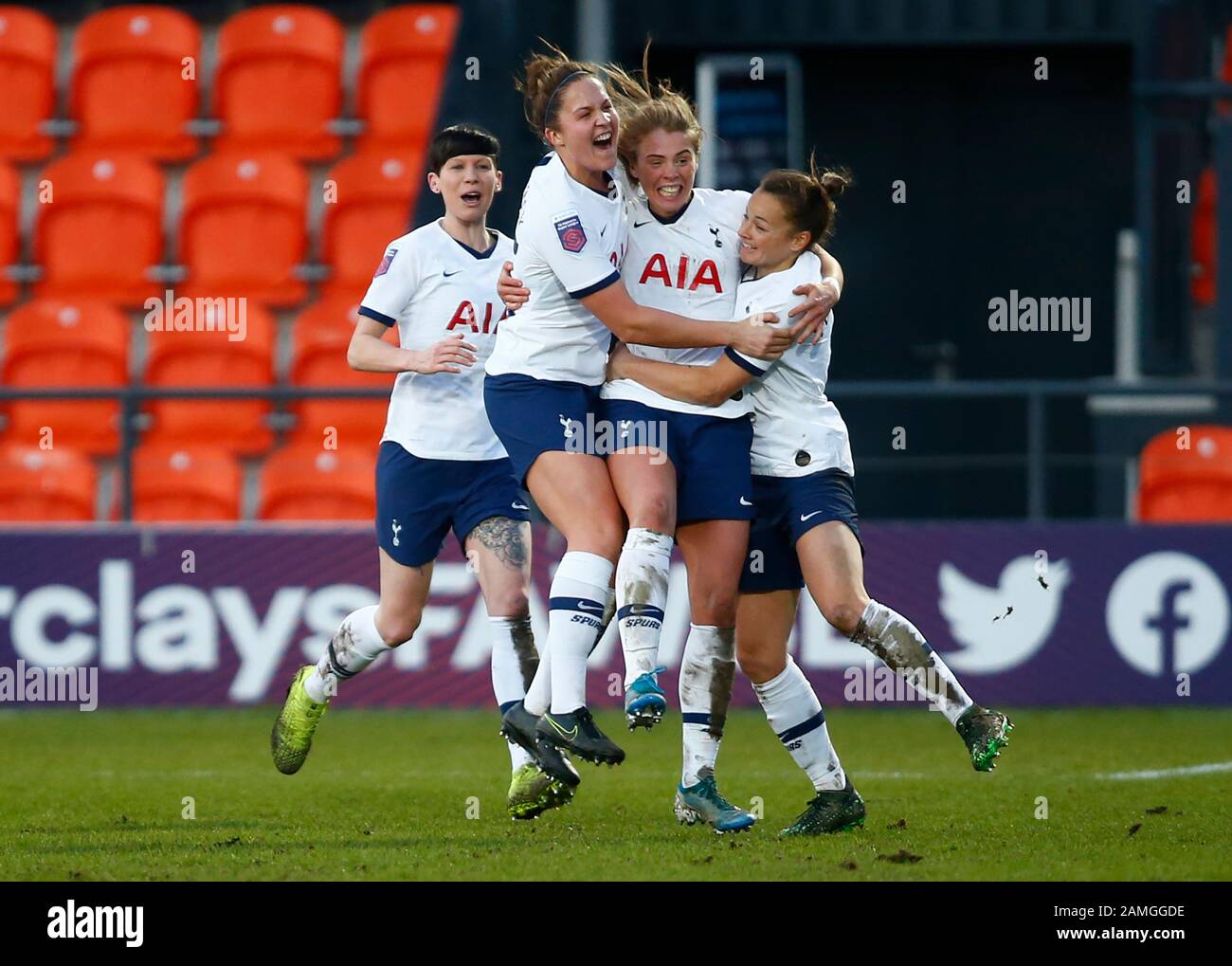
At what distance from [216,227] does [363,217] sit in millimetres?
910

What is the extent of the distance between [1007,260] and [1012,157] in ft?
2.22

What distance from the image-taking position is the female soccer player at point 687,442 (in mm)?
5727

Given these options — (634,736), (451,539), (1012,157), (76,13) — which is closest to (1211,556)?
(634,736)

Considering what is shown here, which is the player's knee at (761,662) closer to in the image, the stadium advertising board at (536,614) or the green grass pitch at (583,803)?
the green grass pitch at (583,803)

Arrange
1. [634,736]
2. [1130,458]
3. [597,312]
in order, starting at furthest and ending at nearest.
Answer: [1130,458] < [634,736] < [597,312]

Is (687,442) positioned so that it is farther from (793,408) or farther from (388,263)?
(388,263)

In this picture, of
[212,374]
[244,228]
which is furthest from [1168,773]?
[244,228]

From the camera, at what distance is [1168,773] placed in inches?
293

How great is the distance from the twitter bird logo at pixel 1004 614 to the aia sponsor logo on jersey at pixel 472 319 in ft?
11.9

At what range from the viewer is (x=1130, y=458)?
35.9 feet

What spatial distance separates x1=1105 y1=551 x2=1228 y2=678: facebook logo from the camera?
9555mm

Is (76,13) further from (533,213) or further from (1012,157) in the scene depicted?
(533,213)

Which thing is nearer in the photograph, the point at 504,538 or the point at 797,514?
the point at 797,514

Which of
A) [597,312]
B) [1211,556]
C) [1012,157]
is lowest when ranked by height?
[1211,556]
